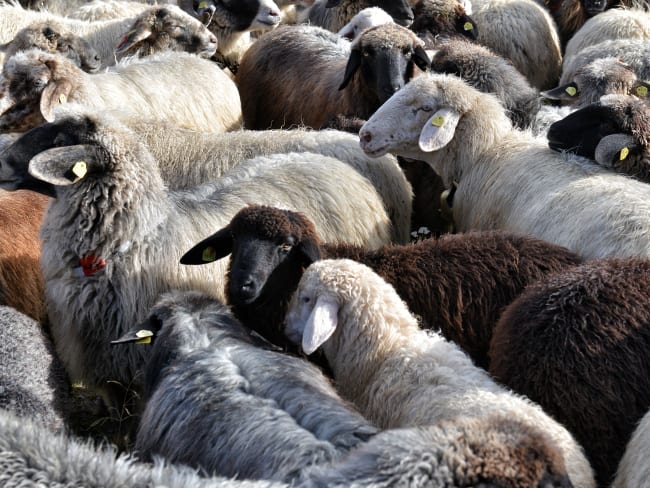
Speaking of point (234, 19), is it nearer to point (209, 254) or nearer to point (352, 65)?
point (352, 65)

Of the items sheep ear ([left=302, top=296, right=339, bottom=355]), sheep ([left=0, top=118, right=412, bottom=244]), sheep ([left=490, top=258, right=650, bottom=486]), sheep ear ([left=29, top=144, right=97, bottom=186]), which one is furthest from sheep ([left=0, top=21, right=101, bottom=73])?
sheep ([left=490, top=258, right=650, bottom=486])

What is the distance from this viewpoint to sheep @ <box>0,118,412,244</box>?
230 inches

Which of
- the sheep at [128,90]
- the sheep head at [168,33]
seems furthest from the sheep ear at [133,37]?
the sheep at [128,90]

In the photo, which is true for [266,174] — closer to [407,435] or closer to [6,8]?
[407,435]

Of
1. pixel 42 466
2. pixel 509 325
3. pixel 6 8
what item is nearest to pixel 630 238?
pixel 509 325

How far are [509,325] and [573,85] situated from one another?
3378mm

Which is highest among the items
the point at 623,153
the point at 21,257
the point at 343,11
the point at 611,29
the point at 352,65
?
the point at 611,29

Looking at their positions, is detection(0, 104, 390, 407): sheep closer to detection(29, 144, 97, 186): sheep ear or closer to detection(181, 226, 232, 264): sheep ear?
detection(29, 144, 97, 186): sheep ear

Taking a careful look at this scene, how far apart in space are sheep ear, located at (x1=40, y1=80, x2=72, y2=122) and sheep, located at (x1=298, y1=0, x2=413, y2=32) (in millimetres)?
3520

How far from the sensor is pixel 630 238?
4664 millimetres

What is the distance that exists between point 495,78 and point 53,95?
9.30 feet

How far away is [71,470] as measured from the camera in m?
2.64

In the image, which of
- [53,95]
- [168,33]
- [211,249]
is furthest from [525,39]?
[211,249]

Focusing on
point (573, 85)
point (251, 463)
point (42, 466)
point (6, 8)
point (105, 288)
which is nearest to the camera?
point (42, 466)
